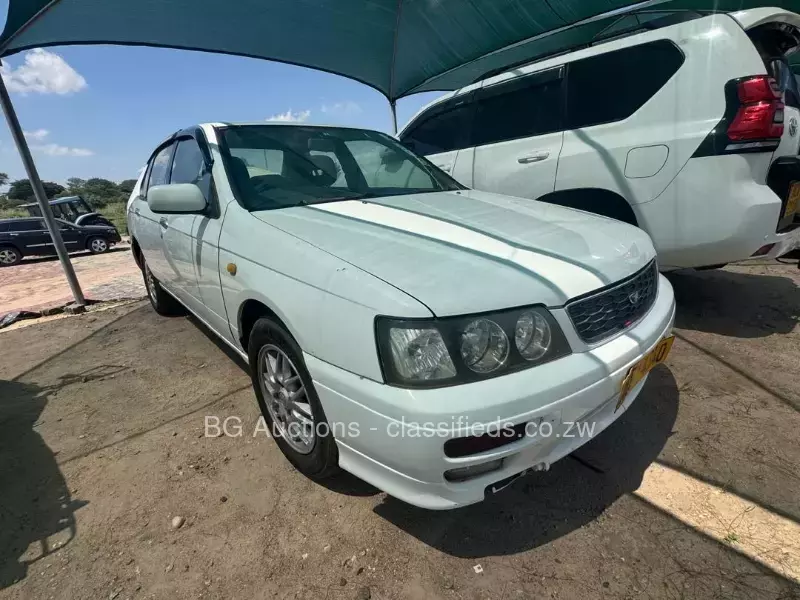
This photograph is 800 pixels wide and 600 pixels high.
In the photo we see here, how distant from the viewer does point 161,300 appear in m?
4.19

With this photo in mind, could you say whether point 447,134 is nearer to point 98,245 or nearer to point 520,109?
point 520,109

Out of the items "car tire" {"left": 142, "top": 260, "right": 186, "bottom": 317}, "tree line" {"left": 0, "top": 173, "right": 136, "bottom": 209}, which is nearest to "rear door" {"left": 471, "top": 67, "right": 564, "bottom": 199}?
"car tire" {"left": 142, "top": 260, "right": 186, "bottom": 317}

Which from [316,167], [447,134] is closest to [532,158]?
[447,134]

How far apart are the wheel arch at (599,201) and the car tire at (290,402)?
7.94 ft

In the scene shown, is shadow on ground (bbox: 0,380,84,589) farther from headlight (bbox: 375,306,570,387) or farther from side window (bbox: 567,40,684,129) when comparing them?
side window (bbox: 567,40,684,129)

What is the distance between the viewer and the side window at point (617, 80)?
2898 millimetres

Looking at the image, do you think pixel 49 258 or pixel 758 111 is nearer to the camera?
pixel 758 111

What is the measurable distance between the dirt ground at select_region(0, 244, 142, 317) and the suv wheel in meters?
0.90

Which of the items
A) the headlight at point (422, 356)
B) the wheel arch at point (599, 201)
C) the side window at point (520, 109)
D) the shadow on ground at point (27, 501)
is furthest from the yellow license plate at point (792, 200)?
the shadow on ground at point (27, 501)

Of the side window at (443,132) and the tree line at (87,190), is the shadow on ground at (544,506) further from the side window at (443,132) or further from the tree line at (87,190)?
the tree line at (87,190)

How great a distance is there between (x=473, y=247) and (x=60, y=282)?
8751 millimetres

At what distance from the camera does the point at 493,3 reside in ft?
18.6

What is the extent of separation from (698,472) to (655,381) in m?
0.75

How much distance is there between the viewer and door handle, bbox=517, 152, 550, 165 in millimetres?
3544
